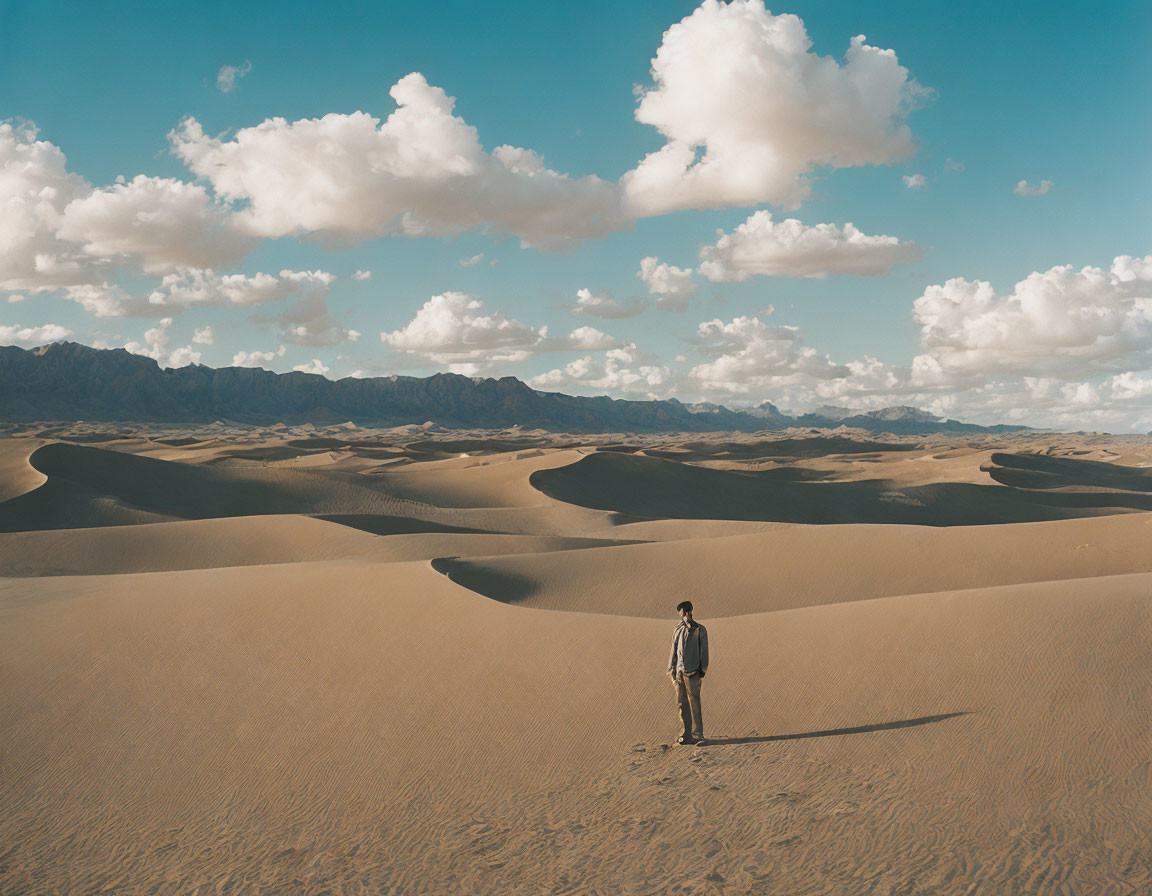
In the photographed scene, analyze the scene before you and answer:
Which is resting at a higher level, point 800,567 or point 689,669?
point 689,669

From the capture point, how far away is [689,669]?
315 inches

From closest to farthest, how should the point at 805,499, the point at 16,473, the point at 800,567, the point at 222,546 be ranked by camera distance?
the point at 800,567 < the point at 222,546 < the point at 16,473 < the point at 805,499

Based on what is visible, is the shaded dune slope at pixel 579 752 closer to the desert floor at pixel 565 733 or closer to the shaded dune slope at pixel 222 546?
the desert floor at pixel 565 733

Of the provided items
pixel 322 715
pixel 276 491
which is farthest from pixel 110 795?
pixel 276 491

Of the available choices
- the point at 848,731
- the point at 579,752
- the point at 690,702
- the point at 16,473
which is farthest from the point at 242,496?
the point at 848,731

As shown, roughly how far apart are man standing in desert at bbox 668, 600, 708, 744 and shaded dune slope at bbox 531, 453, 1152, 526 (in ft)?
106

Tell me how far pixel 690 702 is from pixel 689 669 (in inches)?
19.4

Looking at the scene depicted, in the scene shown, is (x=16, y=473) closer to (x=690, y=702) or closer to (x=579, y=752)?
(x=579, y=752)

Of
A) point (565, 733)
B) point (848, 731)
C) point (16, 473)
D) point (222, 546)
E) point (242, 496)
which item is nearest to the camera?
point (848, 731)

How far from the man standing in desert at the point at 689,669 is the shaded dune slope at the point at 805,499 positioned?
32341mm

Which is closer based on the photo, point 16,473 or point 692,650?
point 692,650

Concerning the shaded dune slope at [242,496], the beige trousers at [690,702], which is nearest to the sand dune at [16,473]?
the shaded dune slope at [242,496]

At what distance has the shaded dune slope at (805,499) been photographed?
4262cm

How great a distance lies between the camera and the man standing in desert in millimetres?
8023
